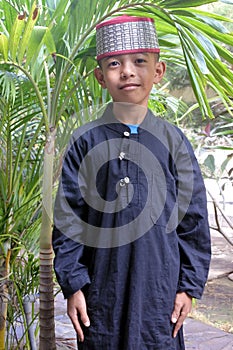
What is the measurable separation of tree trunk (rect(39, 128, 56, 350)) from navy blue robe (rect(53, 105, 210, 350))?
22 centimetres

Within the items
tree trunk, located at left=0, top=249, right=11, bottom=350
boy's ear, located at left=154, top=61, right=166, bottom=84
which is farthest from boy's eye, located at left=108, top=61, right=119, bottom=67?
tree trunk, located at left=0, top=249, right=11, bottom=350

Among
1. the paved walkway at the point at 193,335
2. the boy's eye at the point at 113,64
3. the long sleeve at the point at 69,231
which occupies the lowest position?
the paved walkway at the point at 193,335

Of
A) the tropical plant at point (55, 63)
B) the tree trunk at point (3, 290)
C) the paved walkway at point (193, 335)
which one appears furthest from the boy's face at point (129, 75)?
the paved walkway at point (193, 335)

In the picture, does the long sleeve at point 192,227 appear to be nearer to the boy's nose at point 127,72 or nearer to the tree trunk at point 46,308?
the boy's nose at point 127,72

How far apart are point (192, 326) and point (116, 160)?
1695 millimetres

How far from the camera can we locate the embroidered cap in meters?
1.09

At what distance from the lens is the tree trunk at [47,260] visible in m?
1.36

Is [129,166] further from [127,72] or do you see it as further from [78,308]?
[78,308]

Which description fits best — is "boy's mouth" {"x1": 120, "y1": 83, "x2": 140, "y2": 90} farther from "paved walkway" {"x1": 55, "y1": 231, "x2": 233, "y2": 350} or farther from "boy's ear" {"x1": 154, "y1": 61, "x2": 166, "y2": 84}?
"paved walkway" {"x1": 55, "y1": 231, "x2": 233, "y2": 350}

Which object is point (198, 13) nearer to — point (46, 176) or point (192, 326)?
point (46, 176)

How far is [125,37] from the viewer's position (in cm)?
110

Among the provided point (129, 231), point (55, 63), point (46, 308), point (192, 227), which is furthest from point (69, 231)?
point (55, 63)

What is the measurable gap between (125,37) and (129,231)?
1.37 feet

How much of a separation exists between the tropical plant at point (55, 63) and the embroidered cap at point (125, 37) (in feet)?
0.28
